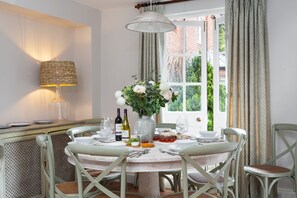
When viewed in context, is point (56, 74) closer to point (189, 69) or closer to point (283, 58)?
point (189, 69)

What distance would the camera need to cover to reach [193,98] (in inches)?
161

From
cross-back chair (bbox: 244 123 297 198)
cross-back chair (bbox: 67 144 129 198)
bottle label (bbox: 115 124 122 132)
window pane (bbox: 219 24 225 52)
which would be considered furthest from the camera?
window pane (bbox: 219 24 225 52)

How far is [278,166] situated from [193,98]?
4.43 feet

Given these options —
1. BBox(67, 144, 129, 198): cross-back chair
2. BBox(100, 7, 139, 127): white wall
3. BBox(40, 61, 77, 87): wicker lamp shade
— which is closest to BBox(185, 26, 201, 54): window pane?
BBox(100, 7, 139, 127): white wall

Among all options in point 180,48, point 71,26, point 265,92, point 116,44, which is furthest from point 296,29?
point 71,26

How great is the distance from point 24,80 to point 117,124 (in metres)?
1.74

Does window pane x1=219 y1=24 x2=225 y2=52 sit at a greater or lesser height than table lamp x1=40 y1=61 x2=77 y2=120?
greater

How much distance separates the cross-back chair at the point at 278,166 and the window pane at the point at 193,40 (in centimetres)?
141

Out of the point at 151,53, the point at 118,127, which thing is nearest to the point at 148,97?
the point at 118,127

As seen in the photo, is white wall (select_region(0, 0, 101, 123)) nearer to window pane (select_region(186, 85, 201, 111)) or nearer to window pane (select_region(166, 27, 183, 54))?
window pane (select_region(166, 27, 183, 54))

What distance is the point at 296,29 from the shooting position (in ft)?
11.2

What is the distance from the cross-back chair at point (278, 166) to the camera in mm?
3012

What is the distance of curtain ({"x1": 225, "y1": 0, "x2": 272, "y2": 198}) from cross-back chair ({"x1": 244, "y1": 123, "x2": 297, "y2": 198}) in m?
0.09

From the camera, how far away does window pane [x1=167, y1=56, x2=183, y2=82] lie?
4.12 m
